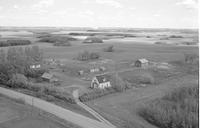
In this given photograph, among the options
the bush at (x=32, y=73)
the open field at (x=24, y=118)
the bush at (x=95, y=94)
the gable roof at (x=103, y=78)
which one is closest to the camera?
the open field at (x=24, y=118)

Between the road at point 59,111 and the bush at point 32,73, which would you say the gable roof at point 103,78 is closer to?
the road at point 59,111

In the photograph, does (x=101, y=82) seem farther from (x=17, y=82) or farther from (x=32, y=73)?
(x=32, y=73)

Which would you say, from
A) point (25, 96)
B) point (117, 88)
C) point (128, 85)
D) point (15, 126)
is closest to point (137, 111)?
point (117, 88)

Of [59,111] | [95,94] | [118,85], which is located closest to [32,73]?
[95,94]

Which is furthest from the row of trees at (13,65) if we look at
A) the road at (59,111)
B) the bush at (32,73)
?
the road at (59,111)

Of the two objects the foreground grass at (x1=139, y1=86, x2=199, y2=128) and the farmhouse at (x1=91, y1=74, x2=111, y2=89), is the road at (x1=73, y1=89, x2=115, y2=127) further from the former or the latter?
the foreground grass at (x1=139, y1=86, x2=199, y2=128)

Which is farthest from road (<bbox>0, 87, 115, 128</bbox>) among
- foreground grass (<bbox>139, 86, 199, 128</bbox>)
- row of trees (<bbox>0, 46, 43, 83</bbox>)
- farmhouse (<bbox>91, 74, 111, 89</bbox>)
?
farmhouse (<bbox>91, 74, 111, 89</bbox>)
